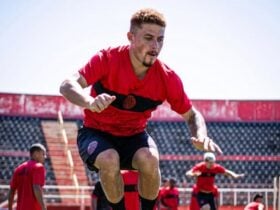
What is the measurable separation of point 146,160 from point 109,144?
337 mm

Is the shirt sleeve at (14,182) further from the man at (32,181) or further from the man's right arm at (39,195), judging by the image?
the man's right arm at (39,195)

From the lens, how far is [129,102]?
15.9 feet

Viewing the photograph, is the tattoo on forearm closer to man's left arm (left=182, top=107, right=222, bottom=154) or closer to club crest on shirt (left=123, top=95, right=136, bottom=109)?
man's left arm (left=182, top=107, right=222, bottom=154)

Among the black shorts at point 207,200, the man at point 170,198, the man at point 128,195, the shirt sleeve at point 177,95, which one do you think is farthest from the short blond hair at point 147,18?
the man at point 170,198

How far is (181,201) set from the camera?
2328 centimetres

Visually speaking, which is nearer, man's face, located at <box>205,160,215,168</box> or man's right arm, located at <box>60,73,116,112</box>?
man's right arm, located at <box>60,73,116,112</box>

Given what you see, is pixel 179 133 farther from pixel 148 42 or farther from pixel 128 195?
pixel 148 42

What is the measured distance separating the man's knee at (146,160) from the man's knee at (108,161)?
199 mm

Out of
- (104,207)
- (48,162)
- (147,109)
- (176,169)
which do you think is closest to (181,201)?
(176,169)

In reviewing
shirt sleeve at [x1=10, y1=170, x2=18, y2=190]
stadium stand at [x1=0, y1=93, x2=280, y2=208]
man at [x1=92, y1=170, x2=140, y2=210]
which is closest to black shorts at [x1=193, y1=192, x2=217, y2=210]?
man at [x1=92, y1=170, x2=140, y2=210]

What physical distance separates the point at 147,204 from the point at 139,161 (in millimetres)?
393

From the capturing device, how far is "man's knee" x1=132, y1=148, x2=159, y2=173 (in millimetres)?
4613

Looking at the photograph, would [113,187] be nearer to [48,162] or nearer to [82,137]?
[82,137]

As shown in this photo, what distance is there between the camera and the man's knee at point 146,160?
15.1 ft
